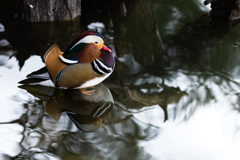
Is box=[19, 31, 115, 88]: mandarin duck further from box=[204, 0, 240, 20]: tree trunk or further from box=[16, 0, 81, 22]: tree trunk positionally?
box=[204, 0, 240, 20]: tree trunk

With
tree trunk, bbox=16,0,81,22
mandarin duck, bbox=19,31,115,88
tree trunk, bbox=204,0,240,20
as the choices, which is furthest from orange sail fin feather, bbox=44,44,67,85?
tree trunk, bbox=204,0,240,20

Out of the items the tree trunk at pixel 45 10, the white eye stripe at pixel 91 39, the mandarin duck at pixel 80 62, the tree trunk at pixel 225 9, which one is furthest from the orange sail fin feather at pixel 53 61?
the tree trunk at pixel 225 9

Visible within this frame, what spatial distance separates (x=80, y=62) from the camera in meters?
1.37

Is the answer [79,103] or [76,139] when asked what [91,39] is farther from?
[76,139]

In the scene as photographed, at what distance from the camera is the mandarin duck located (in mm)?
1371

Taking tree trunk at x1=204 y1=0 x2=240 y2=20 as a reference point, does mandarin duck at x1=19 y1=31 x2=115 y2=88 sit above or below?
below

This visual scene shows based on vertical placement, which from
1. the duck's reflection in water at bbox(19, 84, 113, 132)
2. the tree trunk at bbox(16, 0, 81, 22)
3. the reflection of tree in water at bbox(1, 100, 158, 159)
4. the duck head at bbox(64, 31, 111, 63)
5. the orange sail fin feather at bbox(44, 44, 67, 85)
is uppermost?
the tree trunk at bbox(16, 0, 81, 22)

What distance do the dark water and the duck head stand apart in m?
0.18

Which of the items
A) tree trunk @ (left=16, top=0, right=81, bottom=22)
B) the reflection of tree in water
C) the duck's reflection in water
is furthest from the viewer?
tree trunk @ (left=16, top=0, right=81, bottom=22)

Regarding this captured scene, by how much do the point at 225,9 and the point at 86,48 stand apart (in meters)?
1.31

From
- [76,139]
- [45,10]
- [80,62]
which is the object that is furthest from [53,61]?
[45,10]

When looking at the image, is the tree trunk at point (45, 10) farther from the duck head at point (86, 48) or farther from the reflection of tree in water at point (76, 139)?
the reflection of tree in water at point (76, 139)

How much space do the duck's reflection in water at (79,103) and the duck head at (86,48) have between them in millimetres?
176

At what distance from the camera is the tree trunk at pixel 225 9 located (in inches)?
86.7
